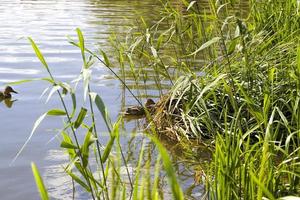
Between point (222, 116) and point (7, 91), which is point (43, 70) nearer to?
point (7, 91)

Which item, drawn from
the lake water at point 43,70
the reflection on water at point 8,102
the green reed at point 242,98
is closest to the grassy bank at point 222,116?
the green reed at point 242,98

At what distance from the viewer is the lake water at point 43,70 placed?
377 cm

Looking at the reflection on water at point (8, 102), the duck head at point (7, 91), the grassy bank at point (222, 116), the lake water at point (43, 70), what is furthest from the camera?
the duck head at point (7, 91)

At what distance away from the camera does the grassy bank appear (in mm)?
2297

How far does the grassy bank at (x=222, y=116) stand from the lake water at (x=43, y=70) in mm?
222

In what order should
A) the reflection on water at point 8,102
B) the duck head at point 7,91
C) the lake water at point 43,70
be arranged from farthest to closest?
the duck head at point 7,91
the reflection on water at point 8,102
the lake water at point 43,70

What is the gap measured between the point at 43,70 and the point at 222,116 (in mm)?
3108

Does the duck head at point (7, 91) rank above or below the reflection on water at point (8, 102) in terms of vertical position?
above

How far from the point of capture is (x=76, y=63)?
757cm

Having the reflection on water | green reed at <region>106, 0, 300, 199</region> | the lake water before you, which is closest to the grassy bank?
green reed at <region>106, 0, 300, 199</region>

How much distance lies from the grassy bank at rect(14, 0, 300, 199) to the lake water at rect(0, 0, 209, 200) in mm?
222

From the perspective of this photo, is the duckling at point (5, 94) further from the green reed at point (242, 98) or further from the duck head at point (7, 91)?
the green reed at point (242, 98)

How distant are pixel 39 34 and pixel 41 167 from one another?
6.52 m

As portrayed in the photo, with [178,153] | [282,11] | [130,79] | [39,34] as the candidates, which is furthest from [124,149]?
[39,34]
